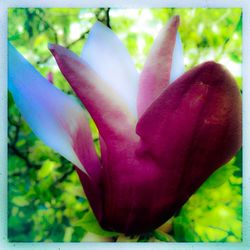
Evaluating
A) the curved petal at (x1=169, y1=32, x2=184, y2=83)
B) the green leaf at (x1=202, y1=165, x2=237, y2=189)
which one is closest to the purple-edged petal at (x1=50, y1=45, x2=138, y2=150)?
the curved petal at (x1=169, y1=32, x2=184, y2=83)

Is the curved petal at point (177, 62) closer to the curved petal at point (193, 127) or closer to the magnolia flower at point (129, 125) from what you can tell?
the magnolia flower at point (129, 125)

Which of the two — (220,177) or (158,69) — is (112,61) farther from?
(220,177)

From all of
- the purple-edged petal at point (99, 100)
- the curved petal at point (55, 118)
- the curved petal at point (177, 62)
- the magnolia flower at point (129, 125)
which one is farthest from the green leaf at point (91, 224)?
the curved petal at point (177, 62)

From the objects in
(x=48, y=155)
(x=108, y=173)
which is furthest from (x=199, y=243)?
(x=48, y=155)

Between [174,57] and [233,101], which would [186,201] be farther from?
[174,57]

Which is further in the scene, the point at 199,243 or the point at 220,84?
the point at 199,243
